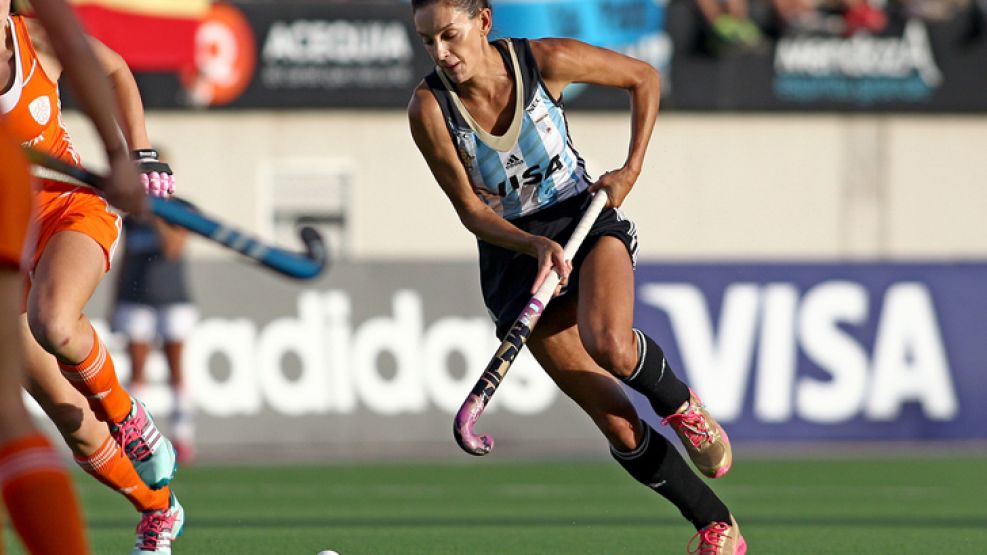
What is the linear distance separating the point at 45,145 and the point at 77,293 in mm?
527

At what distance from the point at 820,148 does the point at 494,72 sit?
13.8 metres

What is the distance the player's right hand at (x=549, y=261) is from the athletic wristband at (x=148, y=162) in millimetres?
1126

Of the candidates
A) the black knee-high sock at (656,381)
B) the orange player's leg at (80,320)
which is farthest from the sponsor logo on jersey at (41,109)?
the black knee-high sock at (656,381)

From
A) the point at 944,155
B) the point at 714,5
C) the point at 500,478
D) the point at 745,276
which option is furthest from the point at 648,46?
the point at 500,478

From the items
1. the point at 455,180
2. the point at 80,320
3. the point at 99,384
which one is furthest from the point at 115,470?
the point at 455,180

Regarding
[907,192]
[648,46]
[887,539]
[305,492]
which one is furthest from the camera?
[907,192]

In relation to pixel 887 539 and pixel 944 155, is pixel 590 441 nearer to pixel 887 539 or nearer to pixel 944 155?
pixel 887 539

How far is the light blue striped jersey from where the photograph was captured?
573 cm

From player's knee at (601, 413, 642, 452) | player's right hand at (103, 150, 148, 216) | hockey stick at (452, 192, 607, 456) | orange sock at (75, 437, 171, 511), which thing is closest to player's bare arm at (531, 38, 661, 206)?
hockey stick at (452, 192, 607, 456)

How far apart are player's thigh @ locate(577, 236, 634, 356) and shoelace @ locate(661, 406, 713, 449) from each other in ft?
1.09

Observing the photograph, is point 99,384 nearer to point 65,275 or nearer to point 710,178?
point 65,275

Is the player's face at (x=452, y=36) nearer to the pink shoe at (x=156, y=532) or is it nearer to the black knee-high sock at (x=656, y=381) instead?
the black knee-high sock at (x=656, y=381)

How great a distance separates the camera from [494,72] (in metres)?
5.79

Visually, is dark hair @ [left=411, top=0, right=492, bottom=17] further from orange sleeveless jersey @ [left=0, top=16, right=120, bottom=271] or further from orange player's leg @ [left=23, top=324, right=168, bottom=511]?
orange player's leg @ [left=23, top=324, right=168, bottom=511]
